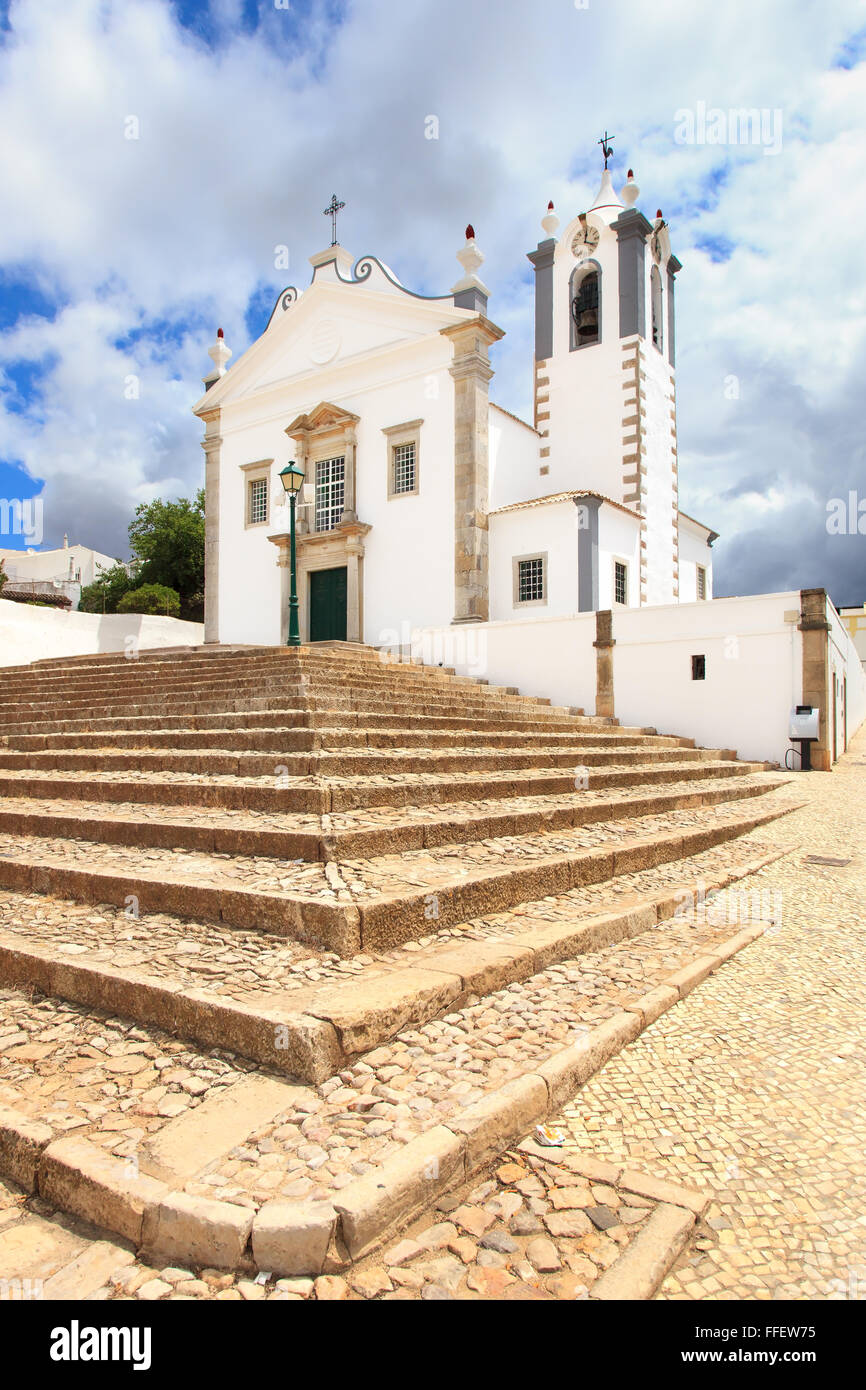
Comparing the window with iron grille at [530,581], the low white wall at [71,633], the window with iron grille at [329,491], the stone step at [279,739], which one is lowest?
the stone step at [279,739]

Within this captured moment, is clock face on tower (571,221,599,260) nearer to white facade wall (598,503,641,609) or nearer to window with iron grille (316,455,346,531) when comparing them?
white facade wall (598,503,641,609)

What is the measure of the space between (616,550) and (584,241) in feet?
28.6

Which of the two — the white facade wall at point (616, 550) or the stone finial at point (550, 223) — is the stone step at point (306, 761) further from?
the stone finial at point (550, 223)

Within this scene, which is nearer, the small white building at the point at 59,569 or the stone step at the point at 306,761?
the stone step at the point at 306,761

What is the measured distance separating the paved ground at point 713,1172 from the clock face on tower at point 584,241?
21.0 m

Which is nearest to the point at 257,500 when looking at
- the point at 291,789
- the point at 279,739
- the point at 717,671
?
the point at 717,671

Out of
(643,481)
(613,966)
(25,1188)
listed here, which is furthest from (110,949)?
(643,481)

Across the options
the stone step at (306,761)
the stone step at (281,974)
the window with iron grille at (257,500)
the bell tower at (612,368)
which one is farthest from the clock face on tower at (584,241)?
the stone step at (281,974)

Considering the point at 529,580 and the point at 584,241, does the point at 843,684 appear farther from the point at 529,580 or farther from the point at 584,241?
the point at 584,241

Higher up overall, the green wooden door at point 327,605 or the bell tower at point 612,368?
the bell tower at point 612,368

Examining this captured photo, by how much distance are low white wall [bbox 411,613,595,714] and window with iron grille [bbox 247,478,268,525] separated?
664 centimetres

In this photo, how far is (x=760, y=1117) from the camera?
2.60 metres

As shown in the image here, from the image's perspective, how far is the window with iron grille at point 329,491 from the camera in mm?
19172

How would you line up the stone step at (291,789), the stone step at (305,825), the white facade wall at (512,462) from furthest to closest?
the white facade wall at (512,462) → the stone step at (291,789) → the stone step at (305,825)
